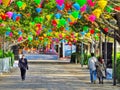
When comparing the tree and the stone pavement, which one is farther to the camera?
the stone pavement

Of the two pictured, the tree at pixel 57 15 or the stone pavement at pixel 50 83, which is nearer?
the tree at pixel 57 15

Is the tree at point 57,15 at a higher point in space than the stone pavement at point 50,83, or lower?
higher

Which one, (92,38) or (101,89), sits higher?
(92,38)

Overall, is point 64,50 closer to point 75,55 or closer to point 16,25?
point 75,55

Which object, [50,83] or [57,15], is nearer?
[57,15]

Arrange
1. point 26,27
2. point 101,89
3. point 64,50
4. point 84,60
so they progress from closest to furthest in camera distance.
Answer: point 101,89
point 26,27
point 84,60
point 64,50

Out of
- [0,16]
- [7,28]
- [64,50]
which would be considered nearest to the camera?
[0,16]

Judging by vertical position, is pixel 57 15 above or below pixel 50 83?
above

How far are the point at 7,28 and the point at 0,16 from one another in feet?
32.4

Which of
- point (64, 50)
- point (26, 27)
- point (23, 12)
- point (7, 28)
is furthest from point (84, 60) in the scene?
point (64, 50)

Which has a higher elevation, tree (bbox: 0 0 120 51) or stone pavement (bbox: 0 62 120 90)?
tree (bbox: 0 0 120 51)

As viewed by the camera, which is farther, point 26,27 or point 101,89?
point 26,27

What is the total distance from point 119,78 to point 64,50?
75.4m

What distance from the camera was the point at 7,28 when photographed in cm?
3838
